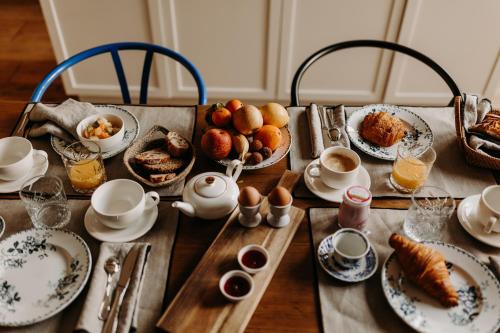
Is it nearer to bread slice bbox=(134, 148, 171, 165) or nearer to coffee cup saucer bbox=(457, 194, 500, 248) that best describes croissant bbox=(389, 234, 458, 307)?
coffee cup saucer bbox=(457, 194, 500, 248)

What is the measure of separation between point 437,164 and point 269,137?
46 cm

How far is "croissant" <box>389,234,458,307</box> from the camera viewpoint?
0.87m

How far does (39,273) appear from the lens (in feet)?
3.07

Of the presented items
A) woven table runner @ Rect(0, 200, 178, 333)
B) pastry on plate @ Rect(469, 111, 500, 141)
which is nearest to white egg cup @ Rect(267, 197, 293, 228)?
woven table runner @ Rect(0, 200, 178, 333)

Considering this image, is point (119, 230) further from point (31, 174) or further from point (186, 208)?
point (31, 174)

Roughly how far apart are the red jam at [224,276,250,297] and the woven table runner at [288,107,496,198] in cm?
31

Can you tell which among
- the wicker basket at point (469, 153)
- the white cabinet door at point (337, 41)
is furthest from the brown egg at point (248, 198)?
the white cabinet door at point (337, 41)

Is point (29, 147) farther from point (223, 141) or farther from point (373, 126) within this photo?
point (373, 126)

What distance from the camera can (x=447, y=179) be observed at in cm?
118

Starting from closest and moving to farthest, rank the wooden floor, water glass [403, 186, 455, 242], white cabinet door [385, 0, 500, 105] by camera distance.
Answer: water glass [403, 186, 455, 242] → white cabinet door [385, 0, 500, 105] → the wooden floor

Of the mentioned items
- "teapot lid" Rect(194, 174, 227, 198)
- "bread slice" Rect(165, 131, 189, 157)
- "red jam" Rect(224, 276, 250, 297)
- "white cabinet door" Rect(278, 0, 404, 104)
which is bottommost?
"white cabinet door" Rect(278, 0, 404, 104)

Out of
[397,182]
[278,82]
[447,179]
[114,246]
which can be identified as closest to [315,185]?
[397,182]

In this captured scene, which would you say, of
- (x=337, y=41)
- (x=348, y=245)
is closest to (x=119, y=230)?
(x=348, y=245)

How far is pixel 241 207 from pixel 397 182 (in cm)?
42
